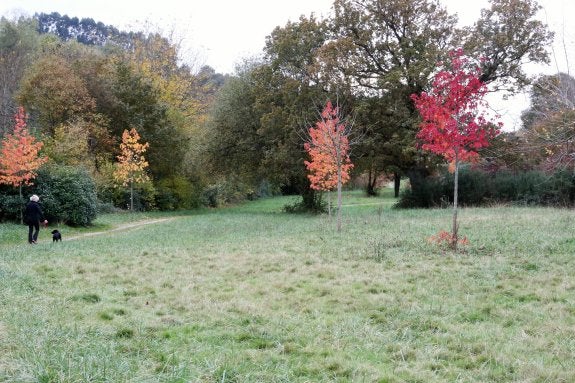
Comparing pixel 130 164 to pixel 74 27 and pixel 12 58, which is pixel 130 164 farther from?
pixel 74 27

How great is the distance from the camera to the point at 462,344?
17.9 feet

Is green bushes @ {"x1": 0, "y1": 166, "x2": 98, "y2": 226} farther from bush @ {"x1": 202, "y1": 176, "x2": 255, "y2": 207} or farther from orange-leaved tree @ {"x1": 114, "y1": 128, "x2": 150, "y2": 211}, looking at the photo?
bush @ {"x1": 202, "y1": 176, "x2": 255, "y2": 207}

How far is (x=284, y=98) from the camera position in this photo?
28.3m

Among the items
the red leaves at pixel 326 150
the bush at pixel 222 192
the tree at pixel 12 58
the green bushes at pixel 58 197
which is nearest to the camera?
the red leaves at pixel 326 150

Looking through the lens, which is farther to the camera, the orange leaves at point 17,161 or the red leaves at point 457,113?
the orange leaves at point 17,161

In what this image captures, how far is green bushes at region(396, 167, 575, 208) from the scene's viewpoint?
29828 millimetres

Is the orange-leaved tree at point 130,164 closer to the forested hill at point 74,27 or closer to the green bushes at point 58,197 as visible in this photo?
the green bushes at point 58,197

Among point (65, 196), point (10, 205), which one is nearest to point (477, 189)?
point (65, 196)

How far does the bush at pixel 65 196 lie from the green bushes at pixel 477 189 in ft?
63.2

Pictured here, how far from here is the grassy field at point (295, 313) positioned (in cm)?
456

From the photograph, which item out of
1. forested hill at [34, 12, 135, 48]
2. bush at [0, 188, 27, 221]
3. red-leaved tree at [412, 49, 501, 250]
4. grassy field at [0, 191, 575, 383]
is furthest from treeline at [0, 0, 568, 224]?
forested hill at [34, 12, 135, 48]

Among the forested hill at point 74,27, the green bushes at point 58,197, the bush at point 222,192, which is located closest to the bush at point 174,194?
the bush at point 222,192

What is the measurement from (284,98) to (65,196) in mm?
12985

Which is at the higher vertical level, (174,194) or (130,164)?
(130,164)
